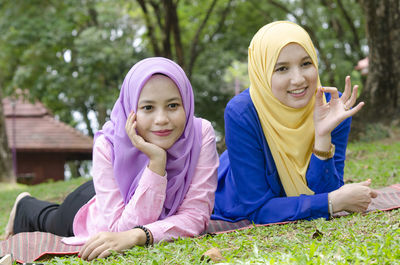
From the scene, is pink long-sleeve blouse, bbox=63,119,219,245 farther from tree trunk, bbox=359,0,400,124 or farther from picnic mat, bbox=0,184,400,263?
tree trunk, bbox=359,0,400,124

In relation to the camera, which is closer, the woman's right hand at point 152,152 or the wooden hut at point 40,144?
the woman's right hand at point 152,152

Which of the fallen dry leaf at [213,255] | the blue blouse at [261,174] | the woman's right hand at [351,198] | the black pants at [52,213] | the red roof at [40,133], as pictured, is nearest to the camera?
the fallen dry leaf at [213,255]

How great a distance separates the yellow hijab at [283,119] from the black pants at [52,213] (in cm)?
149

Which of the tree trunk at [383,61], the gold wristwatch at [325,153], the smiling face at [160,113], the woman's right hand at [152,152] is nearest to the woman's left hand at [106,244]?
the woman's right hand at [152,152]

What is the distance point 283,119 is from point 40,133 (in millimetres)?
15762

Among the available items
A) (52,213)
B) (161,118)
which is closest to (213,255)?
(161,118)

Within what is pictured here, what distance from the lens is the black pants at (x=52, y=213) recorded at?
3740 mm

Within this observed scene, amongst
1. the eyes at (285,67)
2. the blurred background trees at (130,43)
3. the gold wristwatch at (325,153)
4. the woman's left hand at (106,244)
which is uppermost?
the blurred background trees at (130,43)

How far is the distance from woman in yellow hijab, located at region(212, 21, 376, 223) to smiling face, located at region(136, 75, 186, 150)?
0.50 metres

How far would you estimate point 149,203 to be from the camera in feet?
10.1

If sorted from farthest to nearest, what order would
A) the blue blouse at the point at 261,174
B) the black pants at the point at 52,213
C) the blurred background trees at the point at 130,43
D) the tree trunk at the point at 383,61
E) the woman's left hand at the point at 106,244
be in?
the blurred background trees at the point at 130,43 < the tree trunk at the point at 383,61 < the black pants at the point at 52,213 < the blue blouse at the point at 261,174 < the woman's left hand at the point at 106,244

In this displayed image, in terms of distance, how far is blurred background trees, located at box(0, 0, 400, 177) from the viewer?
1300 cm

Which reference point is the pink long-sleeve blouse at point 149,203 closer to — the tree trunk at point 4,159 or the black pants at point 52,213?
the black pants at point 52,213

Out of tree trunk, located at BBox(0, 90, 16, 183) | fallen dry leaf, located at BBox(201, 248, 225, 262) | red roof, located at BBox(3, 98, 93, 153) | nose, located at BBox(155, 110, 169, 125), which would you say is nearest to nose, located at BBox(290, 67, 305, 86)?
nose, located at BBox(155, 110, 169, 125)
